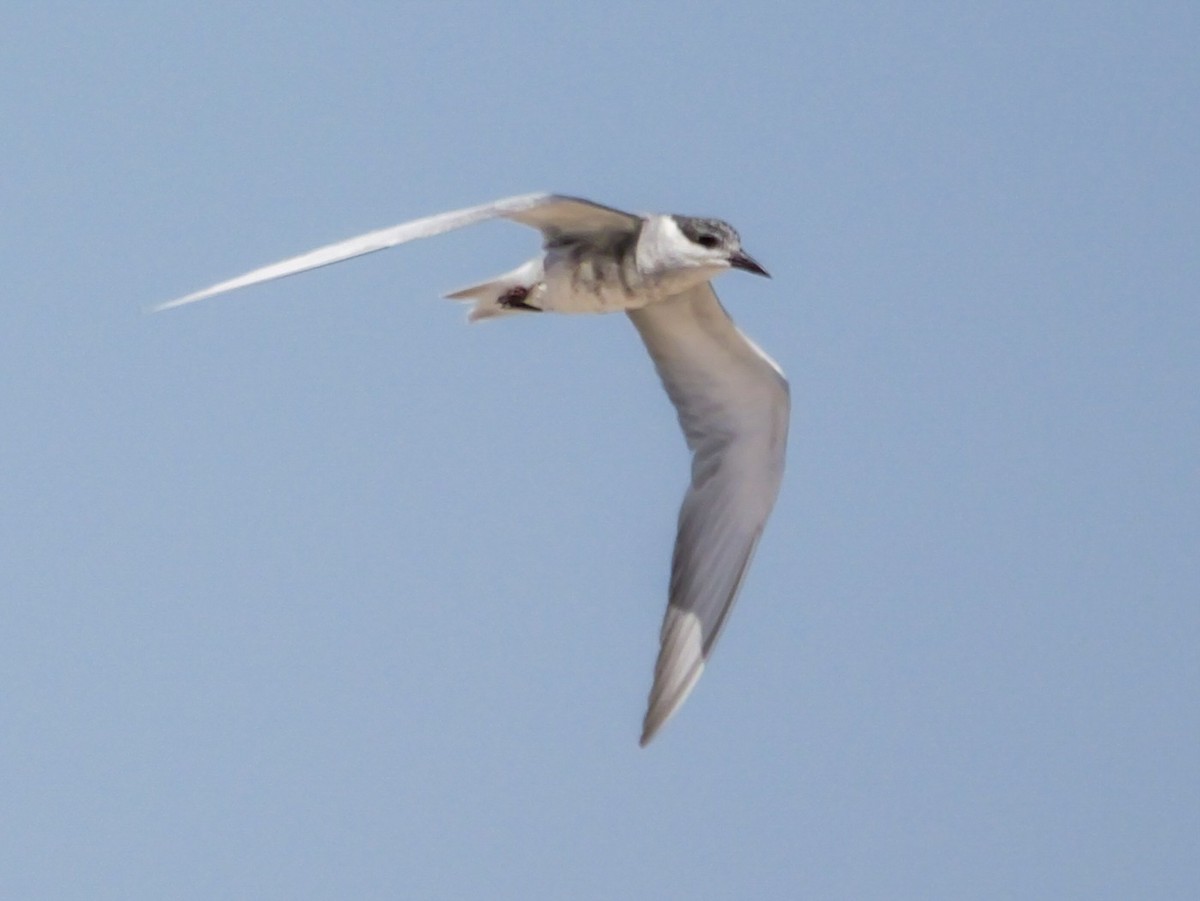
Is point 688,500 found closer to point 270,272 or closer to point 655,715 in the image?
point 655,715

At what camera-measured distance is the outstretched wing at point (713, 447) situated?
1484 cm

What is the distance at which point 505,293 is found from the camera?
14359 millimetres

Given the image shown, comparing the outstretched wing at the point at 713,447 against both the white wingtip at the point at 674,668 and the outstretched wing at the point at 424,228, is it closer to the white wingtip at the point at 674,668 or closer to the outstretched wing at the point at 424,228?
the white wingtip at the point at 674,668

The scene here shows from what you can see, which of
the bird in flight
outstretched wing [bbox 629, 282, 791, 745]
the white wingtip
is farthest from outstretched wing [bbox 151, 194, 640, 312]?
the white wingtip

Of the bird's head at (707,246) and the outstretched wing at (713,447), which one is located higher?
the bird's head at (707,246)

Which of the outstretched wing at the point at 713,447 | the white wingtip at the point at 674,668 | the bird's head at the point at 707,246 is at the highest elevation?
the bird's head at the point at 707,246

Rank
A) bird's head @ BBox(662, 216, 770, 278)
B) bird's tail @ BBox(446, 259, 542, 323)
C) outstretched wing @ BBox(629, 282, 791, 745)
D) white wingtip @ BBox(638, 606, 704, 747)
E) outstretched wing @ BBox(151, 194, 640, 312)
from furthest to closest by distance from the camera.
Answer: outstretched wing @ BBox(629, 282, 791, 745)
white wingtip @ BBox(638, 606, 704, 747)
bird's tail @ BBox(446, 259, 542, 323)
bird's head @ BBox(662, 216, 770, 278)
outstretched wing @ BBox(151, 194, 640, 312)

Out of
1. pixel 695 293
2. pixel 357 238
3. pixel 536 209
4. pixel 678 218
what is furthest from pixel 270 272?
pixel 695 293

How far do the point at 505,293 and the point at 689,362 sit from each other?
5.41 ft

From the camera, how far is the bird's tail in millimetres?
14227

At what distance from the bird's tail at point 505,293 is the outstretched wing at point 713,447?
117 centimetres

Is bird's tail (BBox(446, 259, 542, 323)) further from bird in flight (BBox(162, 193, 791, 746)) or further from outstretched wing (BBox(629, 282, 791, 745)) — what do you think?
outstretched wing (BBox(629, 282, 791, 745))

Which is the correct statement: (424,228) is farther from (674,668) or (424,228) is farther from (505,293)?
(674,668)

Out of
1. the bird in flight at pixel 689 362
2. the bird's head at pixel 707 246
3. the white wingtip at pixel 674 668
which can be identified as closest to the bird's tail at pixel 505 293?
the bird in flight at pixel 689 362
